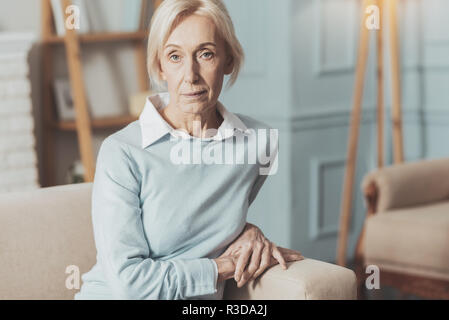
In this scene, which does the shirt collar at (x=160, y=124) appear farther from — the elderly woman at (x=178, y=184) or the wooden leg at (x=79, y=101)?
the wooden leg at (x=79, y=101)

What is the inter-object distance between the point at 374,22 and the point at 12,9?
1712 mm

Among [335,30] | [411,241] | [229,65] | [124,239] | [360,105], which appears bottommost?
[411,241]

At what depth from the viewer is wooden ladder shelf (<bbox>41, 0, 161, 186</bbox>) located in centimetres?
340

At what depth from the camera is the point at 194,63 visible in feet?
4.32

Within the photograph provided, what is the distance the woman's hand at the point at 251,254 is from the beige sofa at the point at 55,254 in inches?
1.3

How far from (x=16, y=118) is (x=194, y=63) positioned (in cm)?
223

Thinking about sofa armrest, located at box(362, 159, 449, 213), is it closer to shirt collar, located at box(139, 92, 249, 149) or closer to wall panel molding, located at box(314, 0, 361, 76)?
wall panel molding, located at box(314, 0, 361, 76)

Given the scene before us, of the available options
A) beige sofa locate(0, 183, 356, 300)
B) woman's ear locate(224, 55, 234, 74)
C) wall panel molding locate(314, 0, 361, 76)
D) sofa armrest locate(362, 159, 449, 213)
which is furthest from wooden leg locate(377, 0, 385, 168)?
woman's ear locate(224, 55, 234, 74)

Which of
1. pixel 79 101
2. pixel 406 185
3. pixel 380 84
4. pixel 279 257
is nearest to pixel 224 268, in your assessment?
pixel 279 257

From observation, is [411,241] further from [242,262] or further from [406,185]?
[242,262]

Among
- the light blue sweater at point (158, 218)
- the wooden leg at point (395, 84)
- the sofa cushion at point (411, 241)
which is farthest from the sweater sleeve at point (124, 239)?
the wooden leg at point (395, 84)

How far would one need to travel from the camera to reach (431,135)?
3992mm
